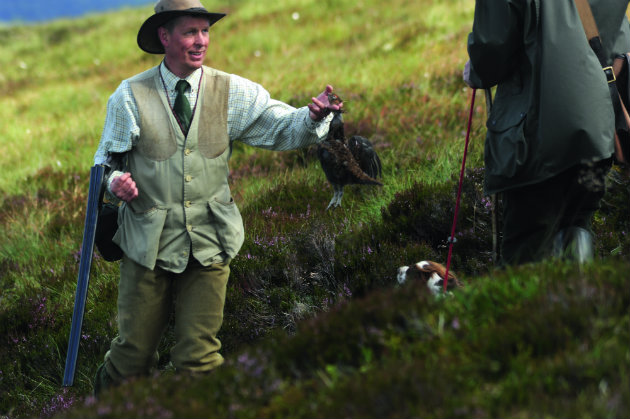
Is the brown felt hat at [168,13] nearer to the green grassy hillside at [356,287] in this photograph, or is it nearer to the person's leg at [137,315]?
the person's leg at [137,315]

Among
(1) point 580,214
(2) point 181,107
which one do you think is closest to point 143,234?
(2) point 181,107

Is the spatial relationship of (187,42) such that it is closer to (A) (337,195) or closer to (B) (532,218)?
(A) (337,195)

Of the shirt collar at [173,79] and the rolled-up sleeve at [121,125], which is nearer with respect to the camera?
the rolled-up sleeve at [121,125]

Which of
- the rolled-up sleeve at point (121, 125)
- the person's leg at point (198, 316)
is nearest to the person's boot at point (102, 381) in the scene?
the person's leg at point (198, 316)

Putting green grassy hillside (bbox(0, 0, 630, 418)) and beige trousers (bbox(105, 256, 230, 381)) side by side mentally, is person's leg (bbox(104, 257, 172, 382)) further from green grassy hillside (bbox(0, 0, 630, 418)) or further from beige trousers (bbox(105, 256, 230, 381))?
Answer: green grassy hillside (bbox(0, 0, 630, 418))

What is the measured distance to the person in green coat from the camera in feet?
11.7

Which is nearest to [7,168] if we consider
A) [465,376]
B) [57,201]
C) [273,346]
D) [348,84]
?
[57,201]

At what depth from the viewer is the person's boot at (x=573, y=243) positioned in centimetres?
381

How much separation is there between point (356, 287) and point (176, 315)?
1.43 m

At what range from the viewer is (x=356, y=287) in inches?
197

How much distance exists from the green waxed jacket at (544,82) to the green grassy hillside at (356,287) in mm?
691

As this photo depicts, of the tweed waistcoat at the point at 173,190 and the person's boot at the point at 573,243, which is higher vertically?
the tweed waistcoat at the point at 173,190

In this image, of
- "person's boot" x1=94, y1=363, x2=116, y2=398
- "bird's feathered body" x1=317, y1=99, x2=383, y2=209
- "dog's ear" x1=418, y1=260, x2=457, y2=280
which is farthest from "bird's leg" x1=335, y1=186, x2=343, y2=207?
"person's boot" x1=94, y1=363, x2=116, y2=398

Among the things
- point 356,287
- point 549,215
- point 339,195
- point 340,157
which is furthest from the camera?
point 339,195
